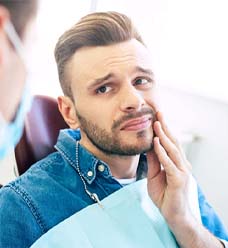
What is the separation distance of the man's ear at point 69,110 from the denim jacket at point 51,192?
1.3 inches

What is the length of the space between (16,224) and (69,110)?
328mm

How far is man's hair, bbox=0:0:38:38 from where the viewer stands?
37cm

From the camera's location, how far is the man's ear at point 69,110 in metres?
0.98

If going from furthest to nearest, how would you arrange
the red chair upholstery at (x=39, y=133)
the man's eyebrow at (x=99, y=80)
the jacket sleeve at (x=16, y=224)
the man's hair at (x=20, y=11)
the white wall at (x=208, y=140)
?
the white wall at (x=208, y=140)
the red chair upholstery at (x=39, y=133)
the man's eyebrow at (x=99, y=80)
the jacket sleeve at (x=16, y=224)
the man's hair at (x=20, y=11)

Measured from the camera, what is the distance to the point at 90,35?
925mm

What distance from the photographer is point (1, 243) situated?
0.80 m

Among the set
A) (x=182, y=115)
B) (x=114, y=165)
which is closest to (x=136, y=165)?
(x=114, y=165)

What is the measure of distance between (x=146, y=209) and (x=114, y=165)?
0.46 ft

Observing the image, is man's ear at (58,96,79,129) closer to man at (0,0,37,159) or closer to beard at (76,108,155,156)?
beard at (76,108,155,156)

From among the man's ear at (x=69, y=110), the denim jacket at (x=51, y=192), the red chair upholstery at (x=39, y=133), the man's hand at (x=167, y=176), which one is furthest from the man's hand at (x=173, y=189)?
the red chair upholstery at (x=39, y=133)

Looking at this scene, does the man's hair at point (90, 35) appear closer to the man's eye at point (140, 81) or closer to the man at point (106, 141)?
the man at point (106, 141)

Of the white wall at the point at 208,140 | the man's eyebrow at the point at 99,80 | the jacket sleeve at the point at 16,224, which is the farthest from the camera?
the white wall at the point at 208,140

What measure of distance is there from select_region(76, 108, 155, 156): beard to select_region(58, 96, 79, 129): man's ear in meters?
0.03

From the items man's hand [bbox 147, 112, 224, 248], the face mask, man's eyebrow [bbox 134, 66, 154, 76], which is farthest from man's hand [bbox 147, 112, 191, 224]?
the face mask
